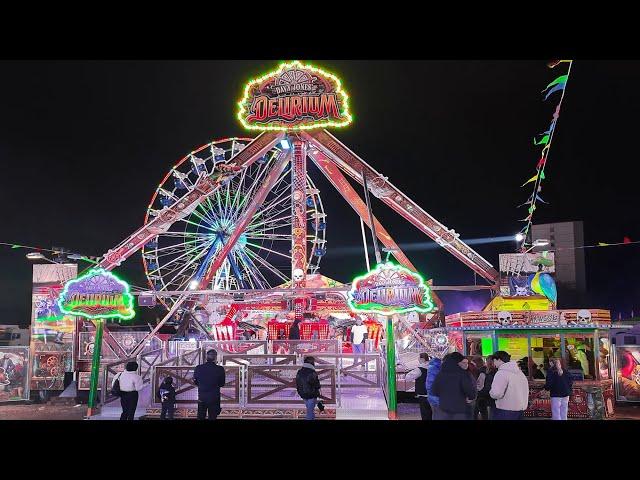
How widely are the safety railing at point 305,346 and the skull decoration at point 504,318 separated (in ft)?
13.7

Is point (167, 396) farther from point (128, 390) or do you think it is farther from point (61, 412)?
point (61, 412)

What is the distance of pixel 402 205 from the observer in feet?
64.2

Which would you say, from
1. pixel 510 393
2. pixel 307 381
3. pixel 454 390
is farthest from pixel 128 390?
pixel 510 393

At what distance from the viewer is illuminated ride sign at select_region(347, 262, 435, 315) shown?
11.5 meters

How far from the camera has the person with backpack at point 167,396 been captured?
11109 millimetres

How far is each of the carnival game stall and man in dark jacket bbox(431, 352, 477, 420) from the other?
600cm

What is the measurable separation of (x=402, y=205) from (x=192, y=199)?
7429mm

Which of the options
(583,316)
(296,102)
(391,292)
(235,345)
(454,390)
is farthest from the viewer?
(296,102)

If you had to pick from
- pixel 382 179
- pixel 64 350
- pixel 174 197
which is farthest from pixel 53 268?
pixel 382 179

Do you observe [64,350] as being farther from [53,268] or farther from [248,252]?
[248,252]

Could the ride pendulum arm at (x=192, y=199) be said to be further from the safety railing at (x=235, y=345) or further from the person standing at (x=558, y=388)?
the person standing at (x=558, y=388)

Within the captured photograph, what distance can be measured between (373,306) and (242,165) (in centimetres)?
1091

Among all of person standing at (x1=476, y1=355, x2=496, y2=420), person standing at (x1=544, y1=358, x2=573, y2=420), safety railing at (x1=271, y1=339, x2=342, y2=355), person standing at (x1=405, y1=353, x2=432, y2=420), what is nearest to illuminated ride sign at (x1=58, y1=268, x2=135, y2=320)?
safety railing at (x1=271, y1=339, x2=342, y2=355)

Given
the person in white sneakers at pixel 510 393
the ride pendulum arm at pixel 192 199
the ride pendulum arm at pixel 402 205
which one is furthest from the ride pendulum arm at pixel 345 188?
the person in white sneakers at pixel 510 393
